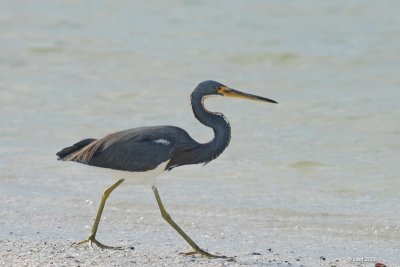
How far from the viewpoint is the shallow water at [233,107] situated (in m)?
9.67

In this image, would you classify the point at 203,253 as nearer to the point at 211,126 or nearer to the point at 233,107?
the point at 211,126

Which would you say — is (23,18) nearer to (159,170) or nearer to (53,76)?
(53,76)

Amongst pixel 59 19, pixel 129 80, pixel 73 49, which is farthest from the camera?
pixel 59 19

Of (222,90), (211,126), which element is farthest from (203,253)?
(222,90)

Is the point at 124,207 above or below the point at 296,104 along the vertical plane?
below

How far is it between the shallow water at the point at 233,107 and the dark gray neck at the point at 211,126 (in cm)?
93

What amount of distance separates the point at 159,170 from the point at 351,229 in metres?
2.06

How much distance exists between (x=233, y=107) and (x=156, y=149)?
7.09 meters

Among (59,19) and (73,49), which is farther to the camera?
(59,19)

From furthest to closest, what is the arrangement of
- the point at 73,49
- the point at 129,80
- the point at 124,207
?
the point at 73,49
the point at 129,80
the point at 124,207

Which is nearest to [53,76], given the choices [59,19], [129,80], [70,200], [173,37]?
[129,80]

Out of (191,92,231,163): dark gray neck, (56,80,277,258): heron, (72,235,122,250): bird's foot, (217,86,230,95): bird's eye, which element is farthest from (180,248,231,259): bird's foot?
(217,86,230,95): bird's eye

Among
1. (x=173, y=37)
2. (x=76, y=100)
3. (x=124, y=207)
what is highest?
(x=173, y=37)

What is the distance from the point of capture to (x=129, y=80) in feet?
55.3
